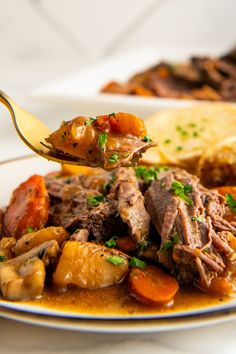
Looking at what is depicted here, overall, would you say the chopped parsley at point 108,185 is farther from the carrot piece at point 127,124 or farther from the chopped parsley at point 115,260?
the chopped parsley at point 115,260

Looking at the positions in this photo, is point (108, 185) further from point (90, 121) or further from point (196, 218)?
point (196, 218)

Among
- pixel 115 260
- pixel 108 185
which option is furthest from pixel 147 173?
pixel 115 260

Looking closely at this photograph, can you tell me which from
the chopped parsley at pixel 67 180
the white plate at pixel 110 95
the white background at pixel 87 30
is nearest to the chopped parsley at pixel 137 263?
the chopped parsley at pixel 67 180

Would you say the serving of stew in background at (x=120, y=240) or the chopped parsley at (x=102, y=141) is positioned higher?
the chopped parsley at (x=102, y=141)

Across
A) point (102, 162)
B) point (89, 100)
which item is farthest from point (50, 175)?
point (89, 100)

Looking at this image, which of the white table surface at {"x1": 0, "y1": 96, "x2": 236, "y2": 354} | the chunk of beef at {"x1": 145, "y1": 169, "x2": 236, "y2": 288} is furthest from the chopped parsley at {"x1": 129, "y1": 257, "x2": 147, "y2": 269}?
the white table surface at {"x1": 0, "y1": 96, "x2": 236, "y2": 354}

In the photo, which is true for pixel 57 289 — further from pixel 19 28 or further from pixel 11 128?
pixel 19 28
